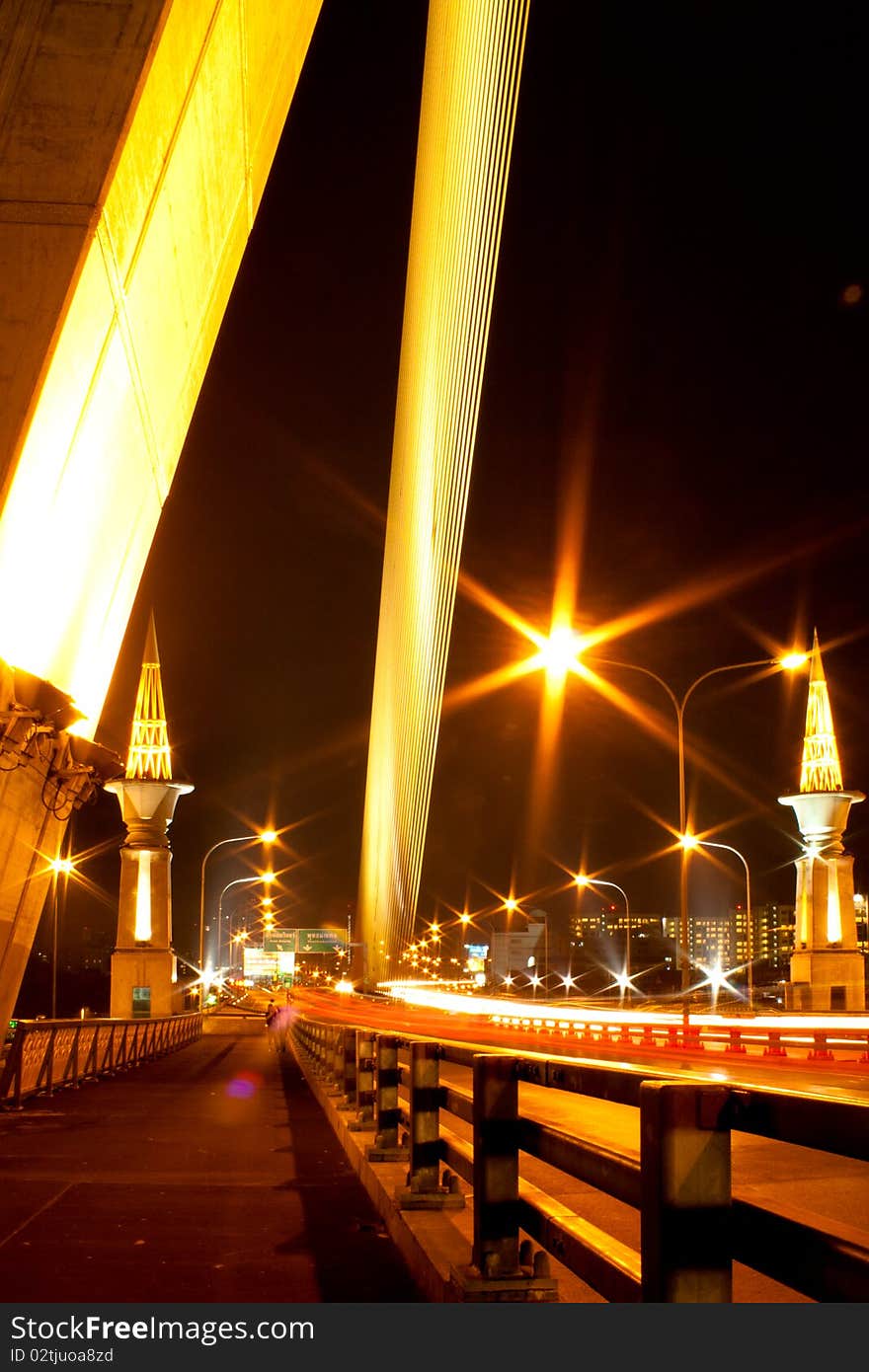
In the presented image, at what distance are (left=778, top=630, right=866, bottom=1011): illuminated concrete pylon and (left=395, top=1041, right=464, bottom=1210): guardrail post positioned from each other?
52510 millimetres

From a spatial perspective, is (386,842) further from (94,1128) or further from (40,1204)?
(40,1204)

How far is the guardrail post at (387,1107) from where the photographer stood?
31.1 feet

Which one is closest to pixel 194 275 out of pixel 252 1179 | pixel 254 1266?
pixel 252 1179

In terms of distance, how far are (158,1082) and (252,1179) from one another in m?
13.9

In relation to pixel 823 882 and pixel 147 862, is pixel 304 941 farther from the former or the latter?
pixel 823 882

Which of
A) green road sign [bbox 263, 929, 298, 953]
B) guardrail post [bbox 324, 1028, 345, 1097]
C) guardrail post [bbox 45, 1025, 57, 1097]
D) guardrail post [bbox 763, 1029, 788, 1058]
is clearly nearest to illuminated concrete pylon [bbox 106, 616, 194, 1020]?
guardrail post [bbox 763, 1029, 788, 1058]

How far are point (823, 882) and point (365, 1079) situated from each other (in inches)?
2049

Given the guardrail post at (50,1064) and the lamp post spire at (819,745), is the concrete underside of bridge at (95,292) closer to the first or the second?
the guardrail post at (50,1064)

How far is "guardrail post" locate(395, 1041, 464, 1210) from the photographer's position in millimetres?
7371

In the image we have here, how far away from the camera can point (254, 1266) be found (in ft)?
22.3

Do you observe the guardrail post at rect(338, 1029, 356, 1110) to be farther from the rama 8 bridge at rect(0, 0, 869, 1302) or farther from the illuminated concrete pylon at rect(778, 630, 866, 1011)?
the illuminated concrete pylon at rect(778, 630, 866, 1011)

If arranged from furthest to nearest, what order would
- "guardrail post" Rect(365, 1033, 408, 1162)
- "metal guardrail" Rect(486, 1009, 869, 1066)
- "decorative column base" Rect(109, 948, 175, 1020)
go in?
1. "decorative column base" Rect(109, 948, 175, 1020)
2. "metal guardrail" Rect(486, 1009, 869, 1066)
3. "guardrail post" Rect(365, 1033, 408, 1162)

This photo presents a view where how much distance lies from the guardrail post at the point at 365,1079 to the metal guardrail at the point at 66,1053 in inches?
264

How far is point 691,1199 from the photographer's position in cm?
335
